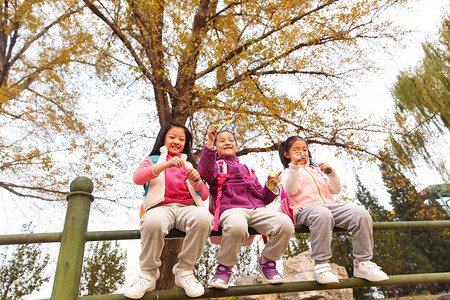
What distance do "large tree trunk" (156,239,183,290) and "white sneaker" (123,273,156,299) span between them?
115 inches

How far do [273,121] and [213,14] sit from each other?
2.91m

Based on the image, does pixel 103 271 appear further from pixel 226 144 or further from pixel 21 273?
pixel 226 144

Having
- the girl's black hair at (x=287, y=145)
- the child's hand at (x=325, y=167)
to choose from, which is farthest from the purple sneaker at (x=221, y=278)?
the girl's black hair at (x=287, y=145)

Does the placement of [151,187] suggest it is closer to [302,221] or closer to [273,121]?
[302,221]

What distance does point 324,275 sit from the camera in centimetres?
170

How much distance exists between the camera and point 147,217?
68.2 inches

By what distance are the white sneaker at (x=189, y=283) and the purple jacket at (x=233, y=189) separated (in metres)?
0.60

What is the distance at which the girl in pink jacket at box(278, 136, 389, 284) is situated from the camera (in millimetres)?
1806

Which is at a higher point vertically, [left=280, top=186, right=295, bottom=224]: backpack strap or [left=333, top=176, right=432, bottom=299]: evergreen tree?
[left=280, top=186, right=295, bottom=224]: backpack strap

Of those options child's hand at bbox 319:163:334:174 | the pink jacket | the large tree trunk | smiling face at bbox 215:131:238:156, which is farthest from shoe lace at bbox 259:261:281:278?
the large tree trunk

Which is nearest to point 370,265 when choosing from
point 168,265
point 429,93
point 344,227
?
point 344,227

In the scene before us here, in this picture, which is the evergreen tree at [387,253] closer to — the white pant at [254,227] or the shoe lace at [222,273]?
the white pant at [254,227]

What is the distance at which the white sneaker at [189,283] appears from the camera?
1497 millimetres

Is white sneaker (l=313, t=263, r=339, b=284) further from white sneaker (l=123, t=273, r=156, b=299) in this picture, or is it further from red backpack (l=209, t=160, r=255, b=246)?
white sneaker (l=123, t=273, r=156, b=299)
